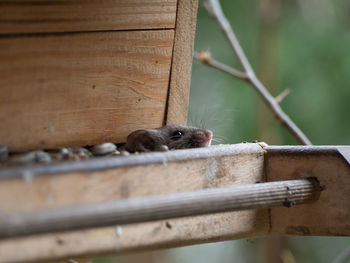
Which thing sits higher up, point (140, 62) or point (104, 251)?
point (140, 62)

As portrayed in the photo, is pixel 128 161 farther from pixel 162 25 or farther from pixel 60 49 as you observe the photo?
pixel 162 25

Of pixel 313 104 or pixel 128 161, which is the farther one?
pixel 313 104

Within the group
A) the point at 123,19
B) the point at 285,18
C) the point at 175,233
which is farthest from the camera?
the point at 285,18

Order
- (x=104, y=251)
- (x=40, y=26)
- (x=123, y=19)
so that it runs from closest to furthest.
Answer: (x=104, y=251), (x=40, y=26), (x=123, y=19)

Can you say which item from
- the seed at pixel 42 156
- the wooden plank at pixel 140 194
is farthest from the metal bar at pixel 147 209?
the seed at pixel 42 156

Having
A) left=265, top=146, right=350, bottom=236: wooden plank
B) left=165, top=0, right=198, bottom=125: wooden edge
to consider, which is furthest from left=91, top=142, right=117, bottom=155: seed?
left=265, top=146, right=350, bottom=236: wooden plank

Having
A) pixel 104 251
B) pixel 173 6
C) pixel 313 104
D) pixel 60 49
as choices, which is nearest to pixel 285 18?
pixel 313 104

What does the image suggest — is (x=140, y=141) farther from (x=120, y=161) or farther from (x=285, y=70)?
(x=285, y=70)
